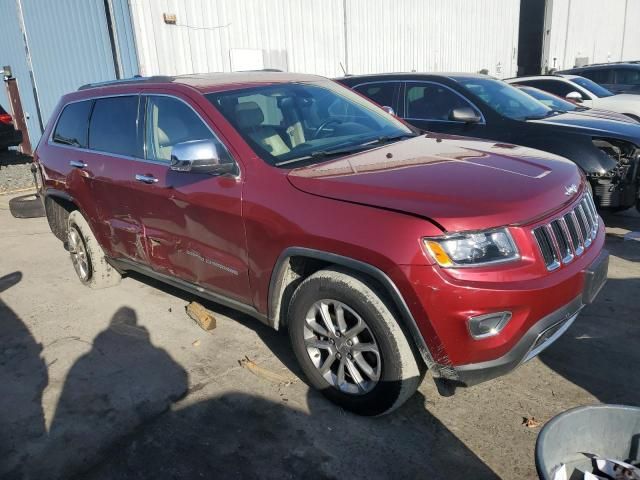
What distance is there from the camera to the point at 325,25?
13.5 m

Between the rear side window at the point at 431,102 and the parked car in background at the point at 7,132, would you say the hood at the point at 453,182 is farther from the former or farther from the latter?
the parked car in background at the point at 7,132

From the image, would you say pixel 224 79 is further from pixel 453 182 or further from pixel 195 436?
pixel 195 436

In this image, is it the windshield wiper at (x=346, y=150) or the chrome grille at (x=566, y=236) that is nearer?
the chrome grille at (x=566, y=236)

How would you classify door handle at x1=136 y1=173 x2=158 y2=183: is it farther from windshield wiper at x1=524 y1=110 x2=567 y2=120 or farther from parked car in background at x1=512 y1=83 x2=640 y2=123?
parked car in background at x1=512 y1=83 x2=640 y2=123

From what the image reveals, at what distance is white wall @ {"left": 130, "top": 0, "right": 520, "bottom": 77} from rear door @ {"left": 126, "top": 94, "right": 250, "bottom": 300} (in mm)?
7298

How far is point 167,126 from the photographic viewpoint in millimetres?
3799

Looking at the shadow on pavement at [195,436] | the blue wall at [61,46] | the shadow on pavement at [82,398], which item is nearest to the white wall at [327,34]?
the blue wall at [61,46]

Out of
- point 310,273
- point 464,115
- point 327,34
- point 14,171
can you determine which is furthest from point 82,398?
point 327,34

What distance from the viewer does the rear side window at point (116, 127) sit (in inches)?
159

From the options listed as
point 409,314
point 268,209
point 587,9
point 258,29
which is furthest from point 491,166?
point 587,9

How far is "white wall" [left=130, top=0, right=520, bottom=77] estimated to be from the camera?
34.6 ft

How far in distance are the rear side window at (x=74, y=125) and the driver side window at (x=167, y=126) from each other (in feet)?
3.54

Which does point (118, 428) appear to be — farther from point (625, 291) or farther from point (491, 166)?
point (625, 291)

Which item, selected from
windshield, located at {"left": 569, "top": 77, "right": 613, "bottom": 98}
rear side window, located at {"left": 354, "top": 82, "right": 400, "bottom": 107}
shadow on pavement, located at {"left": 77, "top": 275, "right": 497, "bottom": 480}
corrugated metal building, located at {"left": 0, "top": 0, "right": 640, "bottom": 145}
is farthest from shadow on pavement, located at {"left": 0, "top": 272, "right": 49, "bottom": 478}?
windshield, located at {"left": 569, "top": 77, "right": 613, "bottom": 98}
